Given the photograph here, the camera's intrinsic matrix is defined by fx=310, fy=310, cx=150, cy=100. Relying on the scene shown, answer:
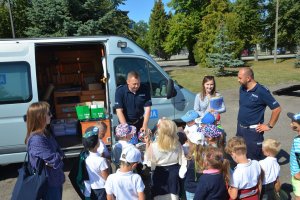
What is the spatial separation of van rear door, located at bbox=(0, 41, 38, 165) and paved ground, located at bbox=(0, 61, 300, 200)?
0.62 m

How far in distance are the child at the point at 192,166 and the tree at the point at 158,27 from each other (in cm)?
5234

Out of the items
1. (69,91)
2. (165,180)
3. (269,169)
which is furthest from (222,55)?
(165,180)

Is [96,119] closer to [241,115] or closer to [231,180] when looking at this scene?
[241,115]

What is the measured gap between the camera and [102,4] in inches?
722

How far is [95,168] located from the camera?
147 inches

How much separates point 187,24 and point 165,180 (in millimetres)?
33198

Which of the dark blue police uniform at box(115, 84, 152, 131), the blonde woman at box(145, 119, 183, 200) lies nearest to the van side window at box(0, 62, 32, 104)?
the dark blue police uniform at box(115, 84, 152, 131)

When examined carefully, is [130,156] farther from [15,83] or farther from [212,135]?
[15,83]

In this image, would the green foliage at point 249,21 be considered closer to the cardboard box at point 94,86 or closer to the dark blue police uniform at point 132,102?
the cardboard box at point 94,86

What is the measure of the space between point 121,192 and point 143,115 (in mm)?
1874

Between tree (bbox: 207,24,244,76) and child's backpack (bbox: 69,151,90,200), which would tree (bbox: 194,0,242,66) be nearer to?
tree (bbox: 207,24,244,76)

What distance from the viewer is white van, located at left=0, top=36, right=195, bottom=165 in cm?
555

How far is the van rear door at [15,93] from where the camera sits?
5.51 metres

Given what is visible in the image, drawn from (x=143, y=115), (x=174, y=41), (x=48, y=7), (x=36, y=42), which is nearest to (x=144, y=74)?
(x=143, y=115)
